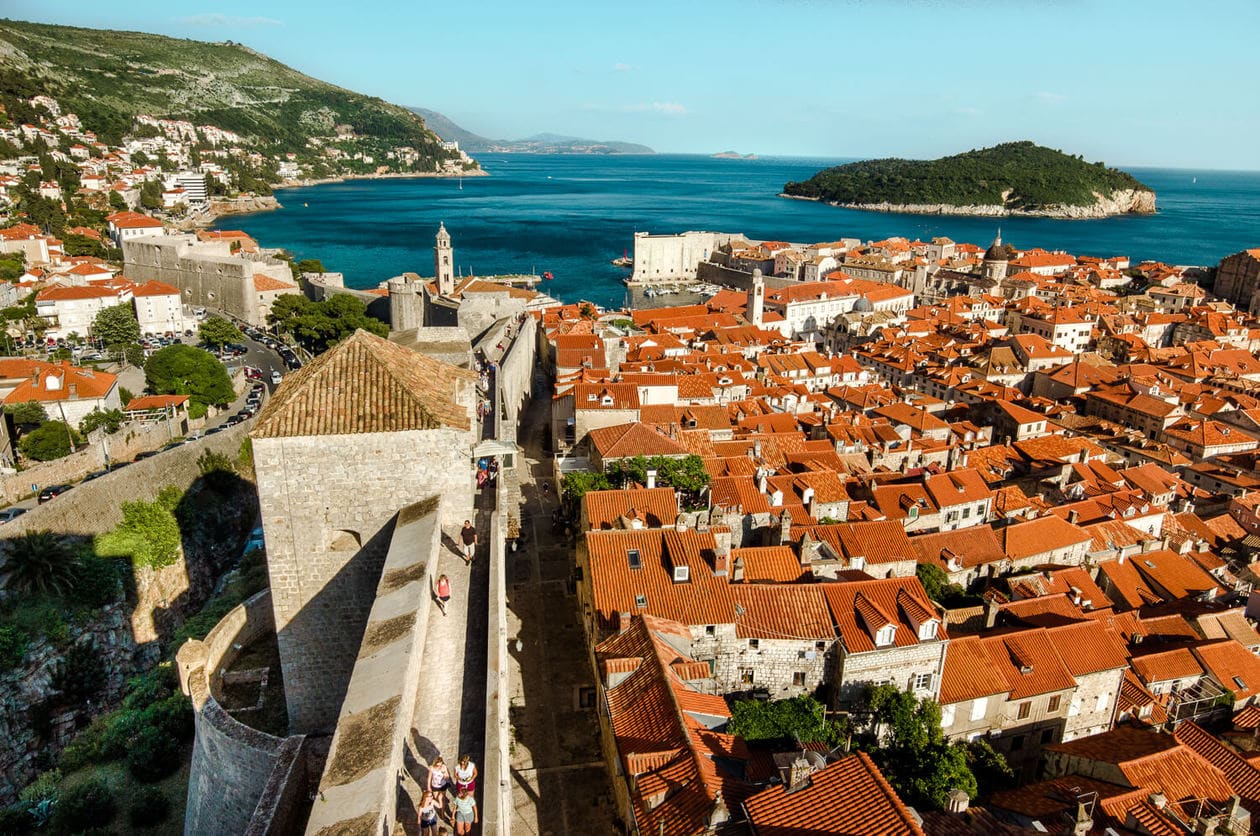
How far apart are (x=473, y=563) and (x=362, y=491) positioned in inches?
80.8

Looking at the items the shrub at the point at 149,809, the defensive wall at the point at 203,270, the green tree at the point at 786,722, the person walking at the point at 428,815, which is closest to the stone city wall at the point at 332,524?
the person walking at the point at 428,815

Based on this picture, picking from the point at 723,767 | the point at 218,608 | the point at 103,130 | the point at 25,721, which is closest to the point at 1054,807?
the point at 723,767

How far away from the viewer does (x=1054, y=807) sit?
39.7 feet

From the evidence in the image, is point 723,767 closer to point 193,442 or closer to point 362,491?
point 362,491

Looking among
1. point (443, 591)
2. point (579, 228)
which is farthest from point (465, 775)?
point (579, 228)

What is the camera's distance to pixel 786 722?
1266 centimetres

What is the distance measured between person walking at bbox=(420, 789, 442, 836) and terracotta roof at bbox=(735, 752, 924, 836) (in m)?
3.78

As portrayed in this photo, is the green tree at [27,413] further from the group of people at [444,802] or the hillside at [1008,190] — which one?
the hillside at [1008,190]

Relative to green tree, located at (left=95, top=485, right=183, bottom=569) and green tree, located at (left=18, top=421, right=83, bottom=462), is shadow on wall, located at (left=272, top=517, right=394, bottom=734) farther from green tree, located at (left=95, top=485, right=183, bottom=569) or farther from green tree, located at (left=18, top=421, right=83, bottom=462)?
green tree, located at (left=18, top=421, right=83, bottom=462)

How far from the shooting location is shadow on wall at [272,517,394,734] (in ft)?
35.2

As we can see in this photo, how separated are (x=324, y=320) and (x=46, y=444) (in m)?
19.1

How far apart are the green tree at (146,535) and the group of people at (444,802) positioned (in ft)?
68.7

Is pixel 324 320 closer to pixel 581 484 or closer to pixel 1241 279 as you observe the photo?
pixel 581 484

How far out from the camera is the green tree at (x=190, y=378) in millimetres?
34219
